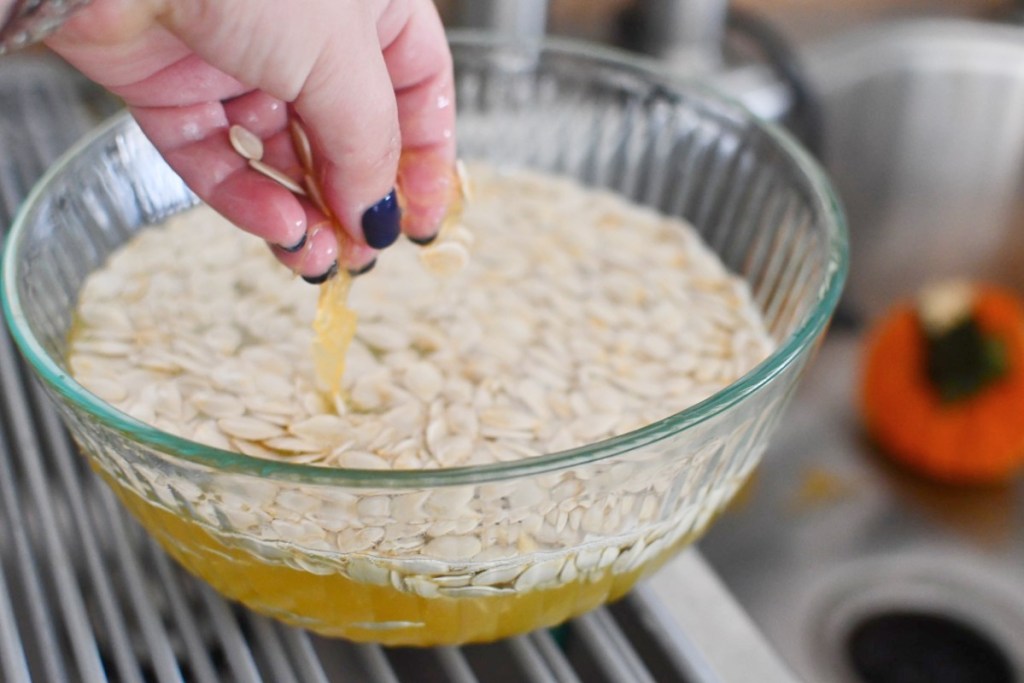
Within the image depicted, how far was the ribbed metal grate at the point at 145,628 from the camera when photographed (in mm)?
451

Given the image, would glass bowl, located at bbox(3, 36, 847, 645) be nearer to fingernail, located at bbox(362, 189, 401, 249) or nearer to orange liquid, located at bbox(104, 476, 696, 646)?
orange liquid, located at bbox(104, 476, 696, 646)

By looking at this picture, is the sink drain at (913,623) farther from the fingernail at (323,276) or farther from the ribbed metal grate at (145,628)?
the fingernail at (323,276)

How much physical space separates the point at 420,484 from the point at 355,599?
97 millimetres

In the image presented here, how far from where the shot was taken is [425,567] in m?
0.40

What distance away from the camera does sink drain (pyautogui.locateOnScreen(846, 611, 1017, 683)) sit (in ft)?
2.60

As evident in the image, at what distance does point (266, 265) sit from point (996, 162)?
855 millimetres

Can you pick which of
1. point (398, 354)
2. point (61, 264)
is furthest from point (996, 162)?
point (61, 264)

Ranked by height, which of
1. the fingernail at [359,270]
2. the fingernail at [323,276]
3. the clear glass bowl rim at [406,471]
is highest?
the fingernail at [323,276]

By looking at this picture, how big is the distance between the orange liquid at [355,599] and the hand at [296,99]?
4.8 inches

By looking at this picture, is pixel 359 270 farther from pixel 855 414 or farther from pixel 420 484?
pixel 855 414

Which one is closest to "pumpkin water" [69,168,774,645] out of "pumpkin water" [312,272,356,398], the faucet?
"pumpkin water" [312,272,356,398]

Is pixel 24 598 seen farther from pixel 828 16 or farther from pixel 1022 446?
pixel 828 16

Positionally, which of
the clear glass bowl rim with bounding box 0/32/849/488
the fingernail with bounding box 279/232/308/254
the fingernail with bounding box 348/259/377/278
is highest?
the fingernail with bounding box 279/232/308/254

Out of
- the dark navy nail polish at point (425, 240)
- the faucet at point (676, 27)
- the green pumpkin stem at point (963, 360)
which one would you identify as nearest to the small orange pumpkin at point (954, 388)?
the green pumpkin stem at point (963, 360)
